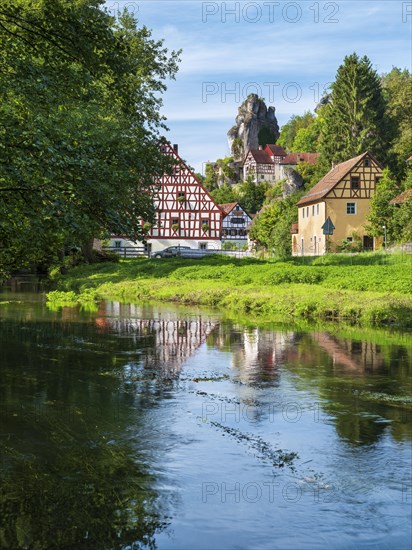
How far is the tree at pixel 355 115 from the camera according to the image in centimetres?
9575

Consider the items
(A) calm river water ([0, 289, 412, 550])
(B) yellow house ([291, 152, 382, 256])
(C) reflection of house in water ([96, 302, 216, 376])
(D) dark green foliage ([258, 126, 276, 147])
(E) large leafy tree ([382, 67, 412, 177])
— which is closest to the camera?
(A) calm river water ([0, 289, 412, 550])

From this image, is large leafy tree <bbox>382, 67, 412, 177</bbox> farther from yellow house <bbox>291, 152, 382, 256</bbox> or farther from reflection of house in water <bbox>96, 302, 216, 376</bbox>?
reflection of house in water <bbox>96, 302, 216, 376</bbox>

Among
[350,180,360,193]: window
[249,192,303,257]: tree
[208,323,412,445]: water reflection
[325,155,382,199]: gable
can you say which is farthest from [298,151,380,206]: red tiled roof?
[208,323,412,445]: water reflection

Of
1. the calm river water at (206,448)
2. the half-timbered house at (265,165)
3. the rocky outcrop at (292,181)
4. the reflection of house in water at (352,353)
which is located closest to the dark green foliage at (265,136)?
the half-timbered house at (265,165)

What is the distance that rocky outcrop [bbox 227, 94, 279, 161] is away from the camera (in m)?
188

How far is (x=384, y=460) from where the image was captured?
957cm

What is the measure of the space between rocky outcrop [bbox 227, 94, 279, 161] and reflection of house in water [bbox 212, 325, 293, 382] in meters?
163

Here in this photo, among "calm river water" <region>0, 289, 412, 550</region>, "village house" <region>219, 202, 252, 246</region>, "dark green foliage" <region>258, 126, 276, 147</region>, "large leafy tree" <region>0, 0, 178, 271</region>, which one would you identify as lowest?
"calm river water" <region>0, 289, 412, 550</region>

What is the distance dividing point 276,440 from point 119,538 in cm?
401

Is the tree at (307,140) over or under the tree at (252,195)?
over

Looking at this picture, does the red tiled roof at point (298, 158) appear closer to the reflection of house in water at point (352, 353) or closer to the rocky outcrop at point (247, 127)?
the rocky outcrop at point (247, 127)

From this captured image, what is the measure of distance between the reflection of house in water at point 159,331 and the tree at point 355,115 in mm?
67528

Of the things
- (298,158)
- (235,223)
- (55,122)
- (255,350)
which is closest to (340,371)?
(255,350)

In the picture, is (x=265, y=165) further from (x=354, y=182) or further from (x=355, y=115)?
(x=354, y=182)
